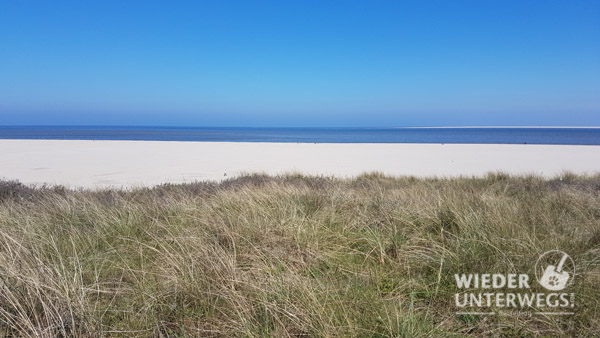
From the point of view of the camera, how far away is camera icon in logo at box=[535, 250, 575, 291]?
2.50 m

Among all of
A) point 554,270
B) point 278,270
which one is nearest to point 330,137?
point 554,270

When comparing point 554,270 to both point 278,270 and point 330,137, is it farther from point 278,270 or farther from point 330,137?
point 330,137

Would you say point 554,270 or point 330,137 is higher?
point 554,270

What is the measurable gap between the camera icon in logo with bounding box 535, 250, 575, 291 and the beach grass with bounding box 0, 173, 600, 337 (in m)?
0.07

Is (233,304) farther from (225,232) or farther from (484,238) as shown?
(484,238)

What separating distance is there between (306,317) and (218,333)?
0.54m

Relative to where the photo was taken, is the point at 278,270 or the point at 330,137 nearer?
the point at 278,270

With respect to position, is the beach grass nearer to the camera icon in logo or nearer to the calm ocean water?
the camera icon in logo

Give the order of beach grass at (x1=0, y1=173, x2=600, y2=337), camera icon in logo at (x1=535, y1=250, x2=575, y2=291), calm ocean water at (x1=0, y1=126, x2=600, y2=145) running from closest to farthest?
beach grass at (x1=0, y1=173, x2=600, y2=337) → camera icon in logo at (x1=535, y1=250, x2=575, y2=291) → calm ocean water at (x1=0, y1=126, x2=600, y2=145)

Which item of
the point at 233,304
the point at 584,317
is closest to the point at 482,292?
the point at 584,317

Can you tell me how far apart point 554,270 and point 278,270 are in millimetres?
2077

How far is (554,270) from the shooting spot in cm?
266

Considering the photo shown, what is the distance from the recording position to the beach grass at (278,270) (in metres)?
2.05

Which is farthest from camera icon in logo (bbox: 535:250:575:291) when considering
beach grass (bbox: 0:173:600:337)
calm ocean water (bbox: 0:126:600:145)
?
calm ocean water (bbox: 0:126:600:145)
